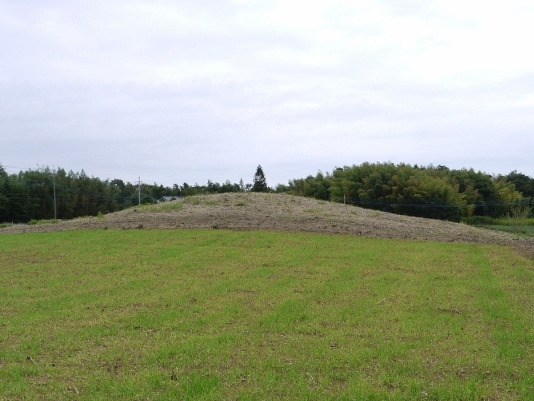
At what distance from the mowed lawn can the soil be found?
546 centimetres

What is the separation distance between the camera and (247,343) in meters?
6.15

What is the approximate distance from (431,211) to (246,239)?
27.4m

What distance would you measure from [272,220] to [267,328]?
14216 millimetres

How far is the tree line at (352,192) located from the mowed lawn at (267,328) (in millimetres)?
27595

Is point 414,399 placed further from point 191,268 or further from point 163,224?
point 163,224

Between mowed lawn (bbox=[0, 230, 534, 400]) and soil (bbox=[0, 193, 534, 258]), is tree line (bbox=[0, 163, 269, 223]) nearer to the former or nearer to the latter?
soil (bbox=[0, 193, 534, 258])

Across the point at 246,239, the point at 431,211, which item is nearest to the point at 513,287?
the point at 246,239

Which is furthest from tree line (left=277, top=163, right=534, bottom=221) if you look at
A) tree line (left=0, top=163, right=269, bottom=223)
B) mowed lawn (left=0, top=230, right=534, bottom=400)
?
mowed lawn (left=0, top=230, right=534, bottom=400)

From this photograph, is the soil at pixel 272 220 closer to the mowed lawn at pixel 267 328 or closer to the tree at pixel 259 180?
the mowed lawn at pixel 267 328

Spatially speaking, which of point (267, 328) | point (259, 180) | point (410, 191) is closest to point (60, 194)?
point (259, 180)

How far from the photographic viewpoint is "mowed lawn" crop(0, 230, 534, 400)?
4863 millimetres

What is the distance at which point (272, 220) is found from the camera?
21.0m

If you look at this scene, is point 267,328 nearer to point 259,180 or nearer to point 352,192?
point 352,192

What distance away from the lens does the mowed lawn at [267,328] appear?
4.86 metres
